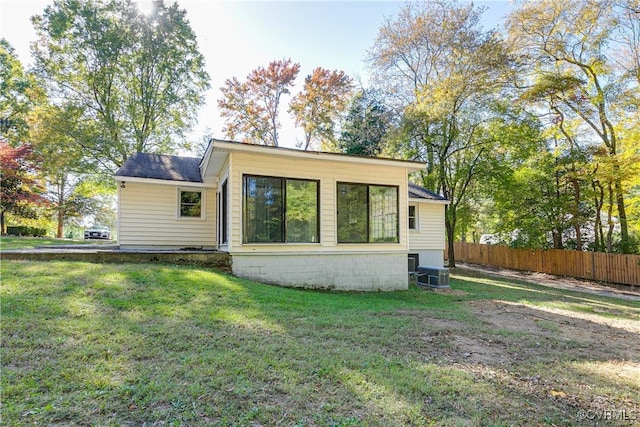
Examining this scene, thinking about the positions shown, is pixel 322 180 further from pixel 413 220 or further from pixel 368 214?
pixel 413 220

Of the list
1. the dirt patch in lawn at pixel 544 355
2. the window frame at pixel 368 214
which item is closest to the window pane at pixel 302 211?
the window frame at pixel 368 214

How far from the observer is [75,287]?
15.9ft

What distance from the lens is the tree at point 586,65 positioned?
41.3 feet

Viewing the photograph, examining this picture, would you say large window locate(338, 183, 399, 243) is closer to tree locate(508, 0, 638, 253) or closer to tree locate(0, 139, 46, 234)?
tree locate(508, 0, 638, 253)

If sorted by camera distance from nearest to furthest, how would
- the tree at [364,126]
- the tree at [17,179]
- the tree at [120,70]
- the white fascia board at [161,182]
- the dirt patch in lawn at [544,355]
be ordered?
the dirt patch in lawn at [544,355] → the white fascia board at [161,182] → the tree at [17,179] → the tree at [120,70] → the tree at [364,126]

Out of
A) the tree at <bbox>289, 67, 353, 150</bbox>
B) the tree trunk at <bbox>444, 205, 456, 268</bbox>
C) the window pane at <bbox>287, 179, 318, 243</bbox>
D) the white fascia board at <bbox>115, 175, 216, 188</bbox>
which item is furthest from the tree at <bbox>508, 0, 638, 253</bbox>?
the white fascia board at <bbox>115, 175, 216, 188</bbox>

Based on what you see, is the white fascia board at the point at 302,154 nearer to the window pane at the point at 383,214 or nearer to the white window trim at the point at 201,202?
the window pane at the point at 383,214

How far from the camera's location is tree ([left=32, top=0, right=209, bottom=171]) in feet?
55.2

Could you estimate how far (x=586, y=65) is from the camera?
44.9ft

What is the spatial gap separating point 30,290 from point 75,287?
0.52 meters

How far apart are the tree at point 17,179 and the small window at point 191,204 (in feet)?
38.6

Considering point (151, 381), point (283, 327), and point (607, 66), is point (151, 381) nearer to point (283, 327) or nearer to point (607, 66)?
point (283, 327)

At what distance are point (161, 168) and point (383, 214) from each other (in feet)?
25.6

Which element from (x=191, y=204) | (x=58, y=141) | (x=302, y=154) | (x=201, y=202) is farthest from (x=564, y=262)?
(x=58, y=141)
